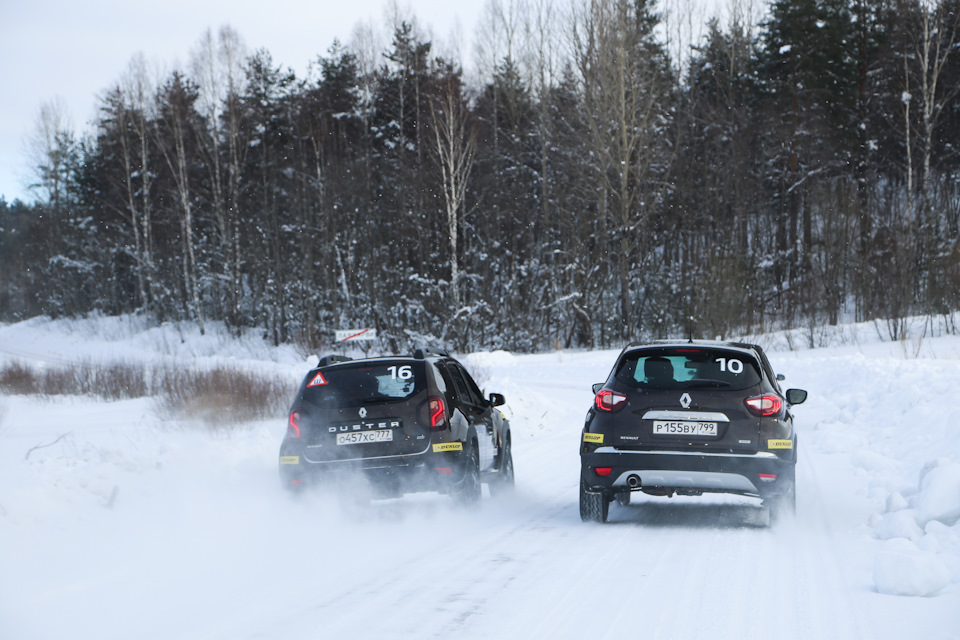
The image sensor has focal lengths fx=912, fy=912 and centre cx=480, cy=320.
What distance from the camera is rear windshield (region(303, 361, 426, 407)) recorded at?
8.73m

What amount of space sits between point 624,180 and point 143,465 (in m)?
33.1

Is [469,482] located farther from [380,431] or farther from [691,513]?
[691,513]

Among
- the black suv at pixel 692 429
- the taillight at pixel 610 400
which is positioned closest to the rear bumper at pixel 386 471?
the black suv at pixel 692 429

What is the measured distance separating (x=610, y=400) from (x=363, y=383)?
2374 mm

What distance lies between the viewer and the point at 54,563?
279 inches

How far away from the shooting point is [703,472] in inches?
308

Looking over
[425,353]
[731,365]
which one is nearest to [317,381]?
[425,353]

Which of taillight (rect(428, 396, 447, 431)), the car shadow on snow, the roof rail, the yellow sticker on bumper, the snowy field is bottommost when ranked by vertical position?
the car shadow on snow

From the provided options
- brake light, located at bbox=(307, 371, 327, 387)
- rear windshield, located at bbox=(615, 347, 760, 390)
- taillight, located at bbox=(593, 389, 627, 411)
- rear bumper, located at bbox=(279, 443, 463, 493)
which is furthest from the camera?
brake light, located at bbox=(307, 371, 327, 387)

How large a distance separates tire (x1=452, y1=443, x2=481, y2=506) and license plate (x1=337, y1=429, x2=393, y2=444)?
2.70 ft

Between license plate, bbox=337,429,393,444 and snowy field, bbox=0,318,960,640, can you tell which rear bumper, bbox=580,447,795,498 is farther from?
license plate, bbox=337,429,393,444

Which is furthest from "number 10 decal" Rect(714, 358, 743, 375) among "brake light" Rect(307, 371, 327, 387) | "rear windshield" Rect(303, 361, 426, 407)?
"brake light" Rect(307, 371, 327, 387)

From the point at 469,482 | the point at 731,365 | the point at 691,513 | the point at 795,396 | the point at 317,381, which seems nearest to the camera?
the point at 731,365

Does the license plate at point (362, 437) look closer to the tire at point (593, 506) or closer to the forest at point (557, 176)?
the tire at point (593, 506)
